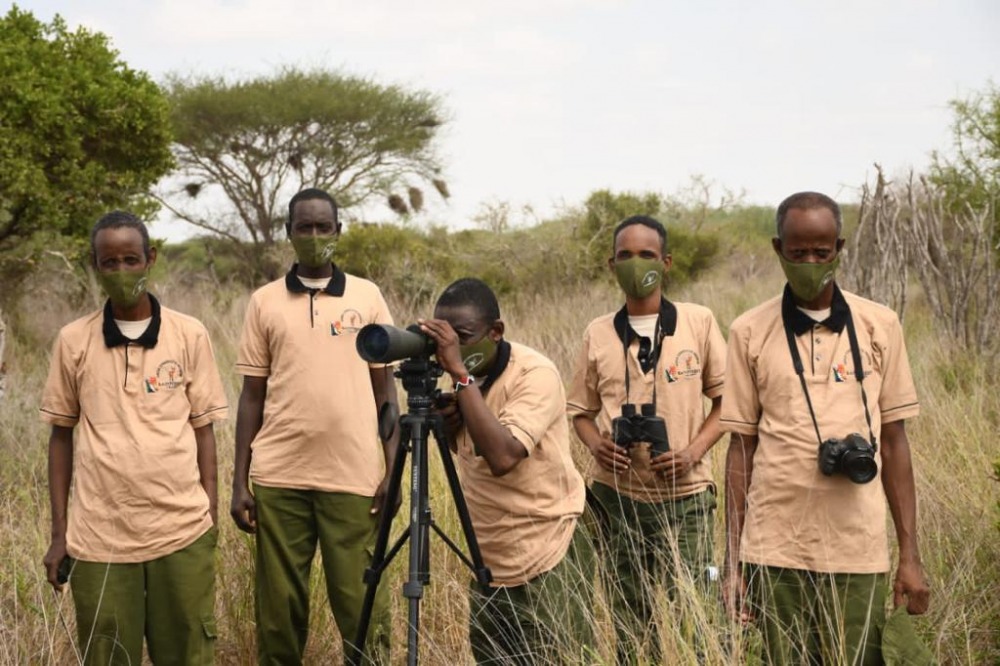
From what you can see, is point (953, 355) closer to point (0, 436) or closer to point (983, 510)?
point (983, 510)

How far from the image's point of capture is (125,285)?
335cm

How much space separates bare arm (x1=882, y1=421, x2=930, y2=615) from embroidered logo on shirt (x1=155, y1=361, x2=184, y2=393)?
208 centimetres

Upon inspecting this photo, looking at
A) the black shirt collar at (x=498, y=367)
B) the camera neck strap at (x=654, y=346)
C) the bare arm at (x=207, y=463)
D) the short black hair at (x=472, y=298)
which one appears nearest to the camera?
the short black hair at (x=472, y=298)

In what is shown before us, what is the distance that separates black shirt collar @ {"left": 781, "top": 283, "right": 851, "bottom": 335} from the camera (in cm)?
290

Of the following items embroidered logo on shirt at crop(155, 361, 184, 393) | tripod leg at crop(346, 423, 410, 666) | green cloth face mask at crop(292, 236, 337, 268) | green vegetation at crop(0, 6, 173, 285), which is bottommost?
tripod leg at crop(346, 423, 410, 666)

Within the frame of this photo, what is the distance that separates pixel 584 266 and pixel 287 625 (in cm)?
957

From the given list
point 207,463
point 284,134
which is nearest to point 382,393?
point 207,463

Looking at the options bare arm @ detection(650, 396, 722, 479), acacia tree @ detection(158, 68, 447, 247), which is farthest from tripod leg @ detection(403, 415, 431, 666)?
acacia tree @ detection(158, 68, 447, 247)

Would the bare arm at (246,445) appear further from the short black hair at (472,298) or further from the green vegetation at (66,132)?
the green vegetation at (66,132)

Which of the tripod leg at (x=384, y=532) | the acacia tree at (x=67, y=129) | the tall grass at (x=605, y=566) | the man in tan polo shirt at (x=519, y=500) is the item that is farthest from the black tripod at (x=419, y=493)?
the acacia tree at (x=67, y=129)

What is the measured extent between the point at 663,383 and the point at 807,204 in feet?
3.78

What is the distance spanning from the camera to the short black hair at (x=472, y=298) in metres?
3.04

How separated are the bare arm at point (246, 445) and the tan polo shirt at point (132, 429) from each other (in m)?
0.31

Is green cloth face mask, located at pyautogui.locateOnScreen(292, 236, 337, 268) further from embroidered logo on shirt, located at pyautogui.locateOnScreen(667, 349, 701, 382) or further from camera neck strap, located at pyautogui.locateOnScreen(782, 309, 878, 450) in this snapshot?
camera neck strap, located at pyautogui.locateOnScreen(782, 309, 878, 450)
